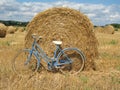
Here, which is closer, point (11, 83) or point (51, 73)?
point (11, 83)

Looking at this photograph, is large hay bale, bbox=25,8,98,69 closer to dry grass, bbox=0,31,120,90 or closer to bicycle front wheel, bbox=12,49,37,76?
bicycle front wheel, bbox=12,49,37,76

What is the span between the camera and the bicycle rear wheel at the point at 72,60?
924 cm

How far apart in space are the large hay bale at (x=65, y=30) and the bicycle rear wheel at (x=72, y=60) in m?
0.26

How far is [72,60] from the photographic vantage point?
9508 millimetres

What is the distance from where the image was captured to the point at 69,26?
9.78 m

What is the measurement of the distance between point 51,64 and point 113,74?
5.68 feet

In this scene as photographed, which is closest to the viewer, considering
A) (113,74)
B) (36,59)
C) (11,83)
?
(11,83)

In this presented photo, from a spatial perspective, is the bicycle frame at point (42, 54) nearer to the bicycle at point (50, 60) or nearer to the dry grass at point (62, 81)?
the bicycle at point (50, 60)

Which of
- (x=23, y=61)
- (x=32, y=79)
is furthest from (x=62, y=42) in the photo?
(x=32, y=79)

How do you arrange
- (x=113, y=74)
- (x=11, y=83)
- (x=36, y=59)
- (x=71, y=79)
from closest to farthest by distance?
(x=11, y=83)
(x=71, y=79)
(x=113, y=74)
(x=36, y=59)

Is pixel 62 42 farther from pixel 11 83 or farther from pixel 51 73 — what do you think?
pixel 11 83

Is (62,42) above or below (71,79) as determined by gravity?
above

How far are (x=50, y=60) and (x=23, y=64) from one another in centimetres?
77

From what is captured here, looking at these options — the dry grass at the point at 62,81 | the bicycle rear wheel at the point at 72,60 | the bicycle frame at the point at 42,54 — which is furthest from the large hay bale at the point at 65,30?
the dry grass at the point at 62,81
